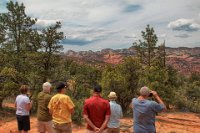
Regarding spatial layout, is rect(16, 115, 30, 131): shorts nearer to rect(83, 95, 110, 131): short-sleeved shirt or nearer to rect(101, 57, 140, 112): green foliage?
rect(83, 95, 110, 131): short-sleeved shirt

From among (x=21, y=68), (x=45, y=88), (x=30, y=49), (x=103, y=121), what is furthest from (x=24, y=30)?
(x=103, y=121)

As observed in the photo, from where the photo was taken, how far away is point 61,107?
7.95 m

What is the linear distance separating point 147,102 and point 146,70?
1068 inches

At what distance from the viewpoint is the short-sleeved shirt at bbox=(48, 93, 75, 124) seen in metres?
7.94

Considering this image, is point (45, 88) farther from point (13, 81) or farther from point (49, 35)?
point (49, 35)

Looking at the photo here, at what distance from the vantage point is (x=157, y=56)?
44938 millimetres

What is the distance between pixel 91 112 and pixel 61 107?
0.86 metres

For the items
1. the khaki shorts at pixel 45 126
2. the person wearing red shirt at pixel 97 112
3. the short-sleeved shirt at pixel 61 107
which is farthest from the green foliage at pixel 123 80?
the person wearing red shirt at pixel 97 112

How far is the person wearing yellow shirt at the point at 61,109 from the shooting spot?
7945 millimetres

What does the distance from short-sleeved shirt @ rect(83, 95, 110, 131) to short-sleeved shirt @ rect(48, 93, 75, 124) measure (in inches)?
25.7

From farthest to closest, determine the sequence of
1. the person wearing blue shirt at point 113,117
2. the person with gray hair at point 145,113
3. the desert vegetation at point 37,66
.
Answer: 1. the desert vegetation at point 37,66
2. the person wearing blue shirt at point 113,117
3. the person with gray hair at point 145,113

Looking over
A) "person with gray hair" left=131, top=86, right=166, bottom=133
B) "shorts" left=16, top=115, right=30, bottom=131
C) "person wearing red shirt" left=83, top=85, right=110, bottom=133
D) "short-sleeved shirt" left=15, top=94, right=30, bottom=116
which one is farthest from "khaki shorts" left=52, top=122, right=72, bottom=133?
"shorts" left=16, top=115, right=30, bottom=131

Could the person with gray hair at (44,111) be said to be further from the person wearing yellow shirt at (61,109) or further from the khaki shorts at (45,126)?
the person wearing yellow shirt at (61,109)

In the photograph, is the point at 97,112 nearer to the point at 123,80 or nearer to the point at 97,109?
the point at 97,109
